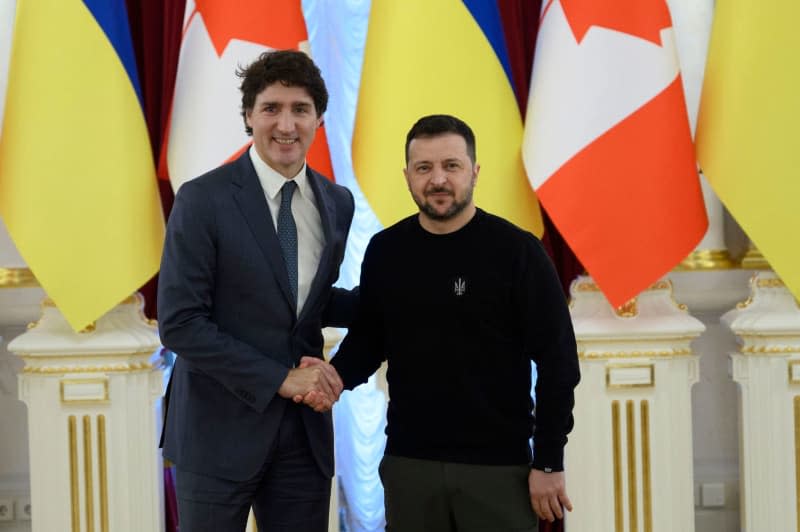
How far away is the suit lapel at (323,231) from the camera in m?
1.93

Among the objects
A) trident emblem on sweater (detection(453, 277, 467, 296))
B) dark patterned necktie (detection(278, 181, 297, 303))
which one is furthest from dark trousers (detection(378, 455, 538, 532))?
dark patterned necktie (detection(278, 181, 297, 303))

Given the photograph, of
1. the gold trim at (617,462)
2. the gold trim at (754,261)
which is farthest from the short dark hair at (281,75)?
the gold trim at (754,261)

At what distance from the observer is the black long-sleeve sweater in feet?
6.28

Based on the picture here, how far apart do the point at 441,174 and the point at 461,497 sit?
27.1 inches

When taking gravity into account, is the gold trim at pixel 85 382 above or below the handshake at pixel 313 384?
below

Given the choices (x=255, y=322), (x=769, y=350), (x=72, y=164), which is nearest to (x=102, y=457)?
(x=72, y=164)

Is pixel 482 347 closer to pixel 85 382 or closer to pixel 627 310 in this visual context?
pixel 627 310

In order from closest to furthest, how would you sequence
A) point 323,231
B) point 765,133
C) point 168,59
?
point 323,231, point 765,133, point 168,59

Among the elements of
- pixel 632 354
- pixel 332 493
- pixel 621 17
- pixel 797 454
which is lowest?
pixel 332 493

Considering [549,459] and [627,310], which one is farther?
[627,310]

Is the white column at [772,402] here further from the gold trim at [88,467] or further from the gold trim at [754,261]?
the gold trim at [88,467]

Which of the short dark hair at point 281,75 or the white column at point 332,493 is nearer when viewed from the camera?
the short dark hair at point 281,75

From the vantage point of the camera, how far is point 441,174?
187cm

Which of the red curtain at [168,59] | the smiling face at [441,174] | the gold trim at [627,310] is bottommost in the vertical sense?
the gold trim at [627,310]
